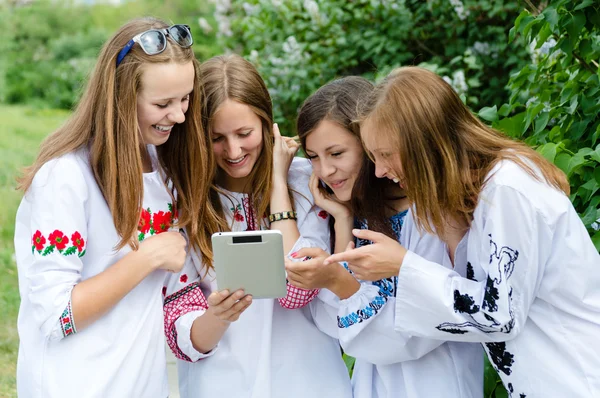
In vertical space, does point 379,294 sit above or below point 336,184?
below

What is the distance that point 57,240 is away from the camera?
7.38ft

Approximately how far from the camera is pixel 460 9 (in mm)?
4789

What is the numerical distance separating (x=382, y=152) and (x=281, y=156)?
0.56m

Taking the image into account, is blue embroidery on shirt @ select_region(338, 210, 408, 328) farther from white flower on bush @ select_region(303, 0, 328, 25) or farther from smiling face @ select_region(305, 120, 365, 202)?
white flower on bush @ select_region(303, 0, 328, 25)

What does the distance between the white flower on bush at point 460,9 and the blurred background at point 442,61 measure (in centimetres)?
1

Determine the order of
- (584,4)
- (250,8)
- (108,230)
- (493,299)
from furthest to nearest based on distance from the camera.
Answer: (250,8) → (584,4) → (108,230) → (493,299)

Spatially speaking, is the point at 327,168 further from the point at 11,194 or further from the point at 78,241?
the point at 11,194

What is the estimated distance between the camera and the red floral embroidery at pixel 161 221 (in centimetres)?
254

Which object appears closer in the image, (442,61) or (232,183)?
(232,183)

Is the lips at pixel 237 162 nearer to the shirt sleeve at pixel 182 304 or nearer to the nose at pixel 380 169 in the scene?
the shirt sleeve at pixel 182 304

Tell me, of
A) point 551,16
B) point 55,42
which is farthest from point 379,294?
point 55,42

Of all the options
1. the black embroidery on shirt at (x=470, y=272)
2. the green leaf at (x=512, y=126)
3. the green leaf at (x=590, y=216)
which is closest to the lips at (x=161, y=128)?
the black embroidery on shirt at (x=470, y=272)

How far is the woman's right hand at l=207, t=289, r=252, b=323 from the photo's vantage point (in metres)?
2.37

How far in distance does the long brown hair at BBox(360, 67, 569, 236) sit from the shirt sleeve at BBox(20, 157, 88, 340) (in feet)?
2.86
